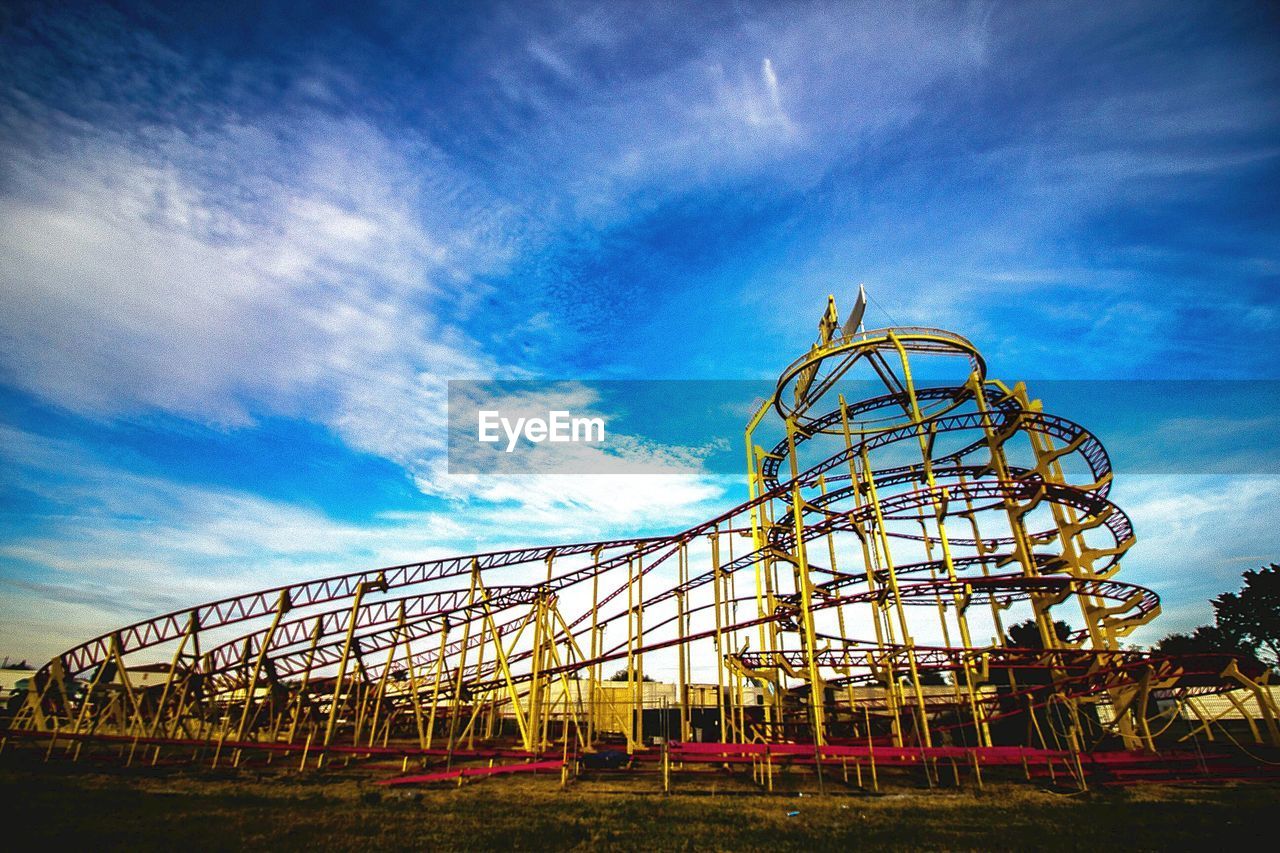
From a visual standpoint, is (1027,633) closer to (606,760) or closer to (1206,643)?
(1206,643)

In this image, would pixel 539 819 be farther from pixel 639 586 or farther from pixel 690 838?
pixel 639 586

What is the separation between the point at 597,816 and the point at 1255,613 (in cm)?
6586

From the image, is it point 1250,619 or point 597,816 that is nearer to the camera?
point 597,816

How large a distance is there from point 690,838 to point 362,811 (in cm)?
597

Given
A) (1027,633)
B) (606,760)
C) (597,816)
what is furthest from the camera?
(1027,633)

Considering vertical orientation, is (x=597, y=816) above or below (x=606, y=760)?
above

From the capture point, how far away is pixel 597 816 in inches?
367

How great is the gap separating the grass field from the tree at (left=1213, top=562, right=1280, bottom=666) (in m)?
51.9

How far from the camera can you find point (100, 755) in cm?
1692

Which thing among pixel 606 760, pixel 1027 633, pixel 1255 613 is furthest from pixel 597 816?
pixel 1255 613

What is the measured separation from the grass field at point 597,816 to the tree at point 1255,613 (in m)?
51.9

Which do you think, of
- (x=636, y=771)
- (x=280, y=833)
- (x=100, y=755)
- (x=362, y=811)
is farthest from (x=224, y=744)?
(x=636, y=771)

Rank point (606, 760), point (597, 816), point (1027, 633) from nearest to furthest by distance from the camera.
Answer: point (597, 816), point (606, 760), point (1027, 633)

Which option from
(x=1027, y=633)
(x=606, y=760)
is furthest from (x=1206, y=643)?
(x=606, y=760)
